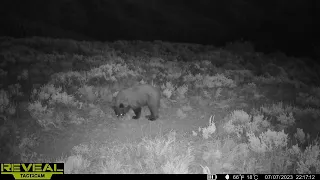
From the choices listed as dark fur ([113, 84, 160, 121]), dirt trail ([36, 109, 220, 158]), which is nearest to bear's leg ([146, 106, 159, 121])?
dark fur ([113, 84, 160, 121])

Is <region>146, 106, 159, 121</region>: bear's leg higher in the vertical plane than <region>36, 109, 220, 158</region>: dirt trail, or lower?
higher

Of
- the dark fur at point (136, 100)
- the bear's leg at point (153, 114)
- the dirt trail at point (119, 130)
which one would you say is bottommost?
the dirt trail at point (119, 130)

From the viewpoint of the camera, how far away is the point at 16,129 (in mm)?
6410

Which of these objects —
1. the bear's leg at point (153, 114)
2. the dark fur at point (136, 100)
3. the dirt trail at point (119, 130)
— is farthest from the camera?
the bear's leg at point (153, 114)

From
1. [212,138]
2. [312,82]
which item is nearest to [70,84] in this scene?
[212,138]

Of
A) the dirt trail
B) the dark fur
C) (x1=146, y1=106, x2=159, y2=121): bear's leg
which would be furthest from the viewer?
(x1=146, y1=106, x2=159, y2=121): bear's leg

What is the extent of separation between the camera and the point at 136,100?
725 centimetres

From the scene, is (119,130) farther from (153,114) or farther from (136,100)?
(153,114)

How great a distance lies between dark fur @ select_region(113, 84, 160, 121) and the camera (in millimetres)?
7125

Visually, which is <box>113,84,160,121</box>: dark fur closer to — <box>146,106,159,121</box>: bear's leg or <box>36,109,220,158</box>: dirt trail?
<box>146,106,159,121</box>: bear's leg

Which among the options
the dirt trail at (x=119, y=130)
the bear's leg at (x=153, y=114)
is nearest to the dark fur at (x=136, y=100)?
the bear's leg at (x=153, y=114)

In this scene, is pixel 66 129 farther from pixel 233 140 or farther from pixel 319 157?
pixel 319 157

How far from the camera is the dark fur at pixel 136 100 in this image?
281 inches

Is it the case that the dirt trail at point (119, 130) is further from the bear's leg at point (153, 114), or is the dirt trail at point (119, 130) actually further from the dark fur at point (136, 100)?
the dark fur at point (136, 100)
